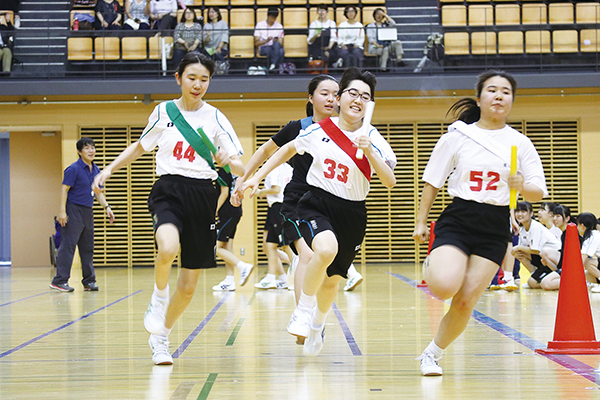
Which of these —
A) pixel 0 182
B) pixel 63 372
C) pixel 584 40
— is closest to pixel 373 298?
pixel 63 372

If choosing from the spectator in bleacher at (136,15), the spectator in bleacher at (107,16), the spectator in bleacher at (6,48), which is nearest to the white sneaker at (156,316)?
the spectator in bleacher at (136,15)

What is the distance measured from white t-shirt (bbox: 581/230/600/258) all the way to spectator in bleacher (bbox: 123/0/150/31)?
9603mm

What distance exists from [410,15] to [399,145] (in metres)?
2.88

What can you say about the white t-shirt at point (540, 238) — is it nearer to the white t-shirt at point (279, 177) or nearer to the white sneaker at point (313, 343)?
the white t-shirt at point (279, 177)

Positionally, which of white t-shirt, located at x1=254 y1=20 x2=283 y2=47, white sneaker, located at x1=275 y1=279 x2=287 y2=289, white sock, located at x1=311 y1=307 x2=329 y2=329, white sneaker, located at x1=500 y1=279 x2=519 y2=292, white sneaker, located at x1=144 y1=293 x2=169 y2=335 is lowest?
white sneaker, located at x1=275 y1=279 x2=287 y2=289

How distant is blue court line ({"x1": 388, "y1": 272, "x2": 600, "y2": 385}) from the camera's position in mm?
3463

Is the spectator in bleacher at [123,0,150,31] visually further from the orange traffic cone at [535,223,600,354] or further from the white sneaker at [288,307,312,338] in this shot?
the orange traffic cone at [535,223,600,354]

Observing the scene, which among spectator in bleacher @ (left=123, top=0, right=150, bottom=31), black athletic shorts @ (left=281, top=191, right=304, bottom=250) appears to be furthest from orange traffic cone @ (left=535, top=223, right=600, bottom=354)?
spectator in bleacher @ (left=123, top=0, right=150, bottom=31)

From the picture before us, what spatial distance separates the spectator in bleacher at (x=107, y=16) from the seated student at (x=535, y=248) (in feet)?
30.4

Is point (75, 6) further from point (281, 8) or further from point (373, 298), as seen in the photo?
point (373, 298)

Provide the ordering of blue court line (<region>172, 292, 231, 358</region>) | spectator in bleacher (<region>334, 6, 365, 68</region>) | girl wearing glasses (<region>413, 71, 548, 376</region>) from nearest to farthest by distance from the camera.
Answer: girl wearing glasses (<region>413, 71, 548, 376</region>), blue court line (<region>172, 292, 231, 358</region>), spectator in bleacher (<region>334, 6, 365, 68</region>)

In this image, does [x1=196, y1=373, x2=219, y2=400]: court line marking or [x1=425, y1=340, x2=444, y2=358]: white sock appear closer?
[x1=196, y1=373, x2=219, y2=400]: court line marking

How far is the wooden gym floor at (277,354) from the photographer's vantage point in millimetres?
3236

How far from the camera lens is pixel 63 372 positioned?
3770 millimetres
